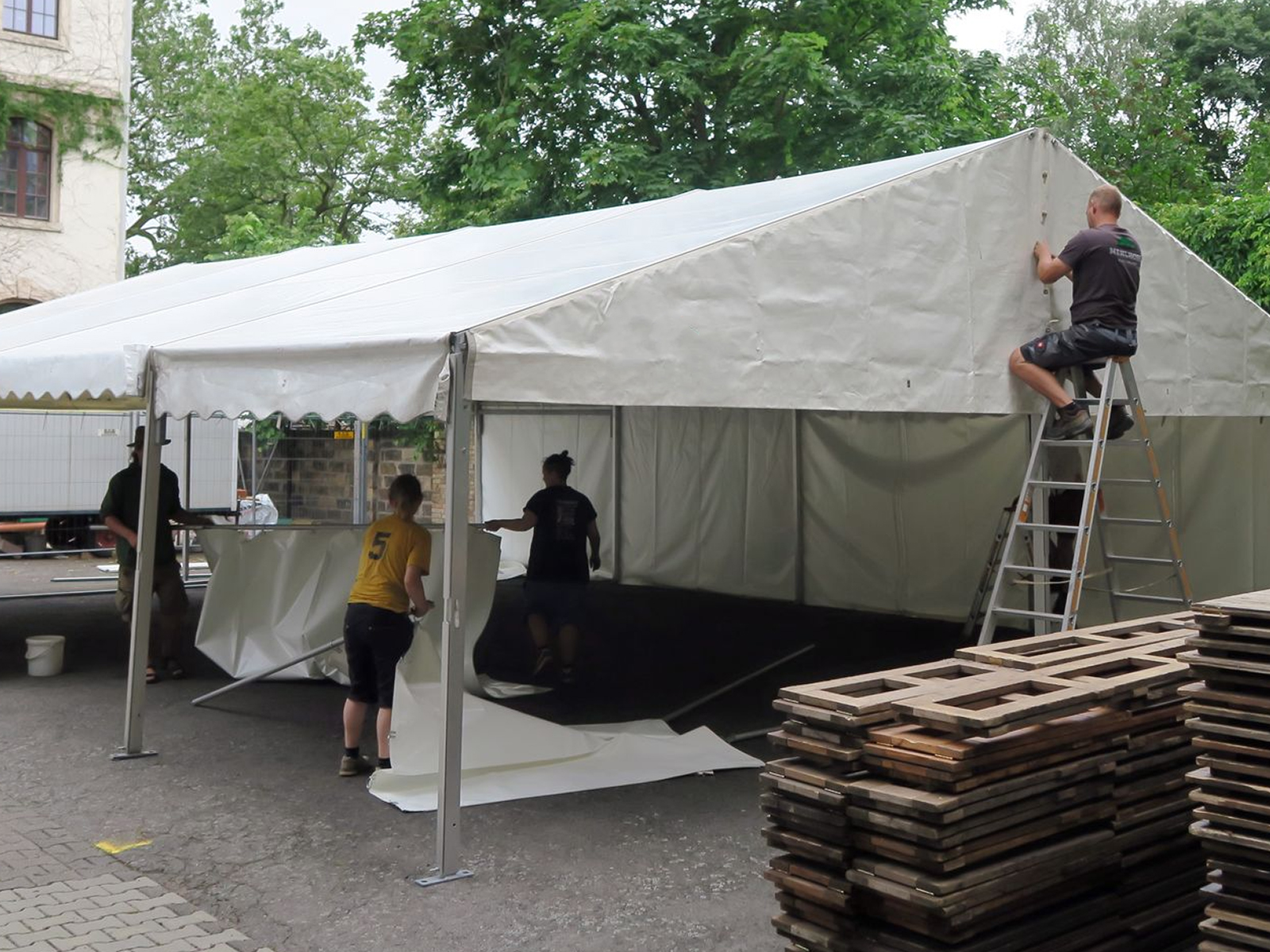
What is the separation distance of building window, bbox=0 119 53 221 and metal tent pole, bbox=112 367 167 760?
20.4 m

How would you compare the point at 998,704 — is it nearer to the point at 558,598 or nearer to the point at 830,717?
the point at 830,717

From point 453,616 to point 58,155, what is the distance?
78.8 feet

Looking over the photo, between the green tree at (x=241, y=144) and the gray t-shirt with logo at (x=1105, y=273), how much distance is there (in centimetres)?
2794

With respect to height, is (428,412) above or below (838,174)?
below

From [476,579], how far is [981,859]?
17.7ft

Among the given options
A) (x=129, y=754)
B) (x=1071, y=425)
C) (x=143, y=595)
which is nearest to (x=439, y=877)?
(x=129, y=754)

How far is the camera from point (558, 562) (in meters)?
10.0

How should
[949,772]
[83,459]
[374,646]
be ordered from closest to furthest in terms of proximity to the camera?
[949,772] → [374,646] → [83,459]

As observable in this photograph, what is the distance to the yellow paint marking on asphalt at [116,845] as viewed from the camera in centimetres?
612

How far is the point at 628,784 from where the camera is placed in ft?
23.9

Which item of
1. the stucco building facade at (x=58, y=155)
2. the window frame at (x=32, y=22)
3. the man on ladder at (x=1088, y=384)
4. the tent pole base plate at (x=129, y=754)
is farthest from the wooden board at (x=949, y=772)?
the window frame at (x=32, y=22)

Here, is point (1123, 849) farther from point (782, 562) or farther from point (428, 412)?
point (782, 562)

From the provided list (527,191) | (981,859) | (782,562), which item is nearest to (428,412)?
(981,859)

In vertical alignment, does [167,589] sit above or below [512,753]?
above
